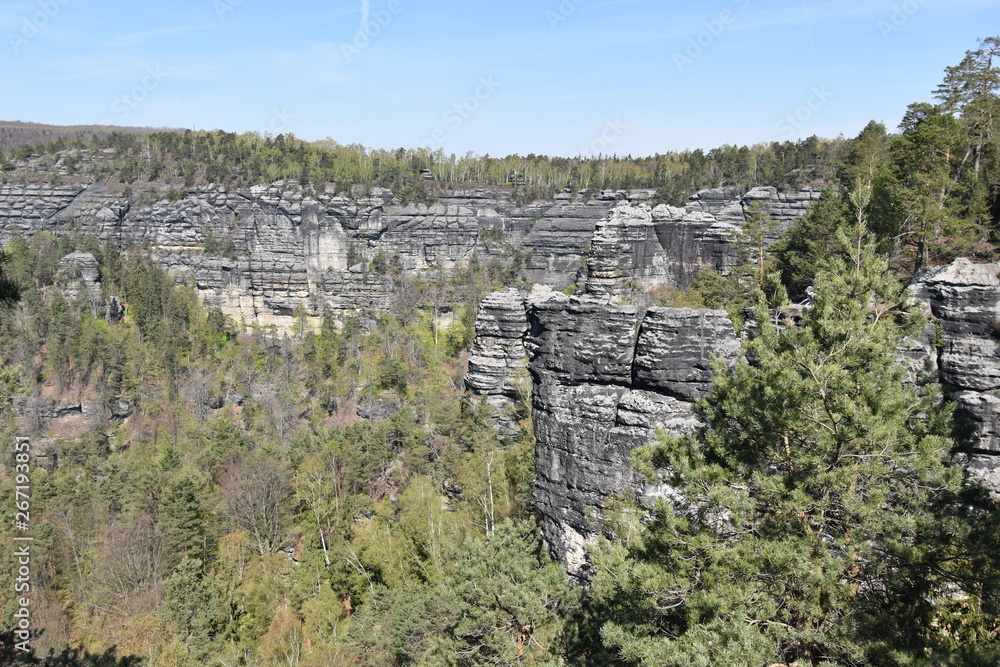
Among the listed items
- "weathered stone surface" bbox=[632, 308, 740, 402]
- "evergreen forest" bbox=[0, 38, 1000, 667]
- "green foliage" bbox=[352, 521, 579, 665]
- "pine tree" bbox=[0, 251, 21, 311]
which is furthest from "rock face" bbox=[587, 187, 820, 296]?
"pine tree" bbox=[0, 251, 21, 311]

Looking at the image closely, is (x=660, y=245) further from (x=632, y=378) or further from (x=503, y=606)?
(x=503, y=606)

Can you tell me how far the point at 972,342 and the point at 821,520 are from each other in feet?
39.6

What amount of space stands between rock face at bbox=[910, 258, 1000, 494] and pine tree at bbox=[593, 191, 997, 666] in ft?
27.6

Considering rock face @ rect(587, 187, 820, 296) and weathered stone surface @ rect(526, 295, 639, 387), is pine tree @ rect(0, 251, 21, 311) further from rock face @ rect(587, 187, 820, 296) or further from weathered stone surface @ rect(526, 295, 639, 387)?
rock face @ rect(587, 187, 820, 296)

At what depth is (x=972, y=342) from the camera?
16.6 meters

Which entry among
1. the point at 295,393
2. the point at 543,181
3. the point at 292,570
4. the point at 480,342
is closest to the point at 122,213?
the point at 295,393

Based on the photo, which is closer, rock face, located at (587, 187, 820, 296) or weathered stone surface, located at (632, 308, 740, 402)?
weathered stone surface, located at (632, 308, 740, 402)

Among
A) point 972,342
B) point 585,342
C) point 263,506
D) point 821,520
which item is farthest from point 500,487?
point 821,520

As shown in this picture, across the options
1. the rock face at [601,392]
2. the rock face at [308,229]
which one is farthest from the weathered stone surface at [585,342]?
the rock face at [308,229]

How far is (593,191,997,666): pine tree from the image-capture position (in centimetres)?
787

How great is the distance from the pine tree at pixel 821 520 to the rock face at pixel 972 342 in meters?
8.42

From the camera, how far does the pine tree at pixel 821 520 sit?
25.8 ft

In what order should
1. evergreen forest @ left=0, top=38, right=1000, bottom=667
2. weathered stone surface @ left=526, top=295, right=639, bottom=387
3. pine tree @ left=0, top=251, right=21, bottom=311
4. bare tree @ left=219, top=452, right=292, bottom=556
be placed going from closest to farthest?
evergreen forest @ left=0, top=38, right=1000, bottom=667, pine tree @ left=0, top=251, right=21, bottom=311, weathered stone surface @ left=526, top=295, right=639, bottom=387, bare tree @ left=219, top=452, right=292, bottom=556

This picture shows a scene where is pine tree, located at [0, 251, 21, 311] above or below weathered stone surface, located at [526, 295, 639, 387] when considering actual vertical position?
above
